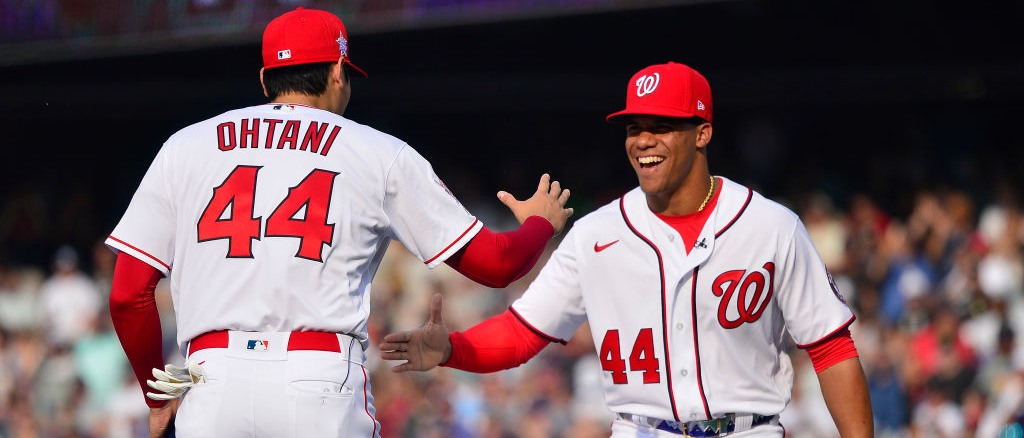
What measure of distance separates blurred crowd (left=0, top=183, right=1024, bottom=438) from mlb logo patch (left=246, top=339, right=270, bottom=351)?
15.6 ft

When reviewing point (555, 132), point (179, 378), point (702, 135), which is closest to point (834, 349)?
point (702, 135)

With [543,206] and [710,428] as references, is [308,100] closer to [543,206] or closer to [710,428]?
[543,206]

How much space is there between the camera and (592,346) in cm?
1043

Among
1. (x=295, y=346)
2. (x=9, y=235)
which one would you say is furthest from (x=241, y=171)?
(x=9, y=235)

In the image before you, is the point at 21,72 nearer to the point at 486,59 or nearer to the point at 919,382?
the point at 486,59

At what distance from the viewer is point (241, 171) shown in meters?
3.89

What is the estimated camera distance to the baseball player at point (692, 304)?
446 centimetres

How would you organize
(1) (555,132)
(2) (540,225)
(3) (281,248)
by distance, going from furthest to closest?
(1) (555,132) → (2) (540,225) → (3) (281,248)

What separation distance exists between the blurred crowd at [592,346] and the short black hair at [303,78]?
463 centimetres

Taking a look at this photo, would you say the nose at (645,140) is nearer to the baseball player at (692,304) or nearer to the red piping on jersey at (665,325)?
the baseball player at (692,304)

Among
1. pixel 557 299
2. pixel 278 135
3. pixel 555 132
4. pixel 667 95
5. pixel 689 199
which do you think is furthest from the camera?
pixel 555 132

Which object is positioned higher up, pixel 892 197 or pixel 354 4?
pixel 354 4

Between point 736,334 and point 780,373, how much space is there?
224mm

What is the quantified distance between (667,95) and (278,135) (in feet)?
A: 4.31
